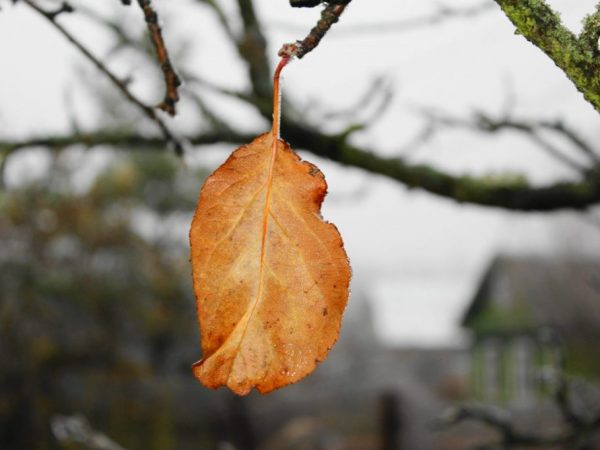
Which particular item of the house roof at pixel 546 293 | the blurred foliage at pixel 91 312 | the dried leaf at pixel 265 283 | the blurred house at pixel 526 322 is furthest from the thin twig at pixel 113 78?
the house roof at pixel 546 293

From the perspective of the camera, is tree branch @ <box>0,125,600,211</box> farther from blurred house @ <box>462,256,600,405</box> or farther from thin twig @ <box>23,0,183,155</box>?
blurred house @ <box>462,256,600,405</box>

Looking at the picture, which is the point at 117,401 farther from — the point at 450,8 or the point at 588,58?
the point at 588,58

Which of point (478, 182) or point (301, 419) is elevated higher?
point (478, 182)

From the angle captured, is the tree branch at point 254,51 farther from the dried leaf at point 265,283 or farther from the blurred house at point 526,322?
the blurred house at point 526,322

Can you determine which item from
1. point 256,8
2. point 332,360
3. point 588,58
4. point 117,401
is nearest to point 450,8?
point 256,8

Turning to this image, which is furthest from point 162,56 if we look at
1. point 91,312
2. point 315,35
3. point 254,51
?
point 91,312

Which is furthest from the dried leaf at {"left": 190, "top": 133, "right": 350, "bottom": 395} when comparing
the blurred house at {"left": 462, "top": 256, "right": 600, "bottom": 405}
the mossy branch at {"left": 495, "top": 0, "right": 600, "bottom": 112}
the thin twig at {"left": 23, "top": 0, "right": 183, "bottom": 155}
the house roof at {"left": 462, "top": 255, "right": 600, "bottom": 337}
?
the house roof at {"left": 462, "top": 255, "right": 600, "bottom": 337}
